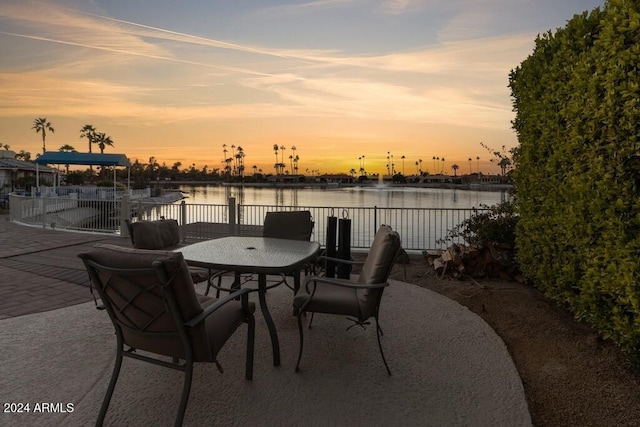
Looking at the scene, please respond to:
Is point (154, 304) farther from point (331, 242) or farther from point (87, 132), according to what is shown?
point (87, 132)

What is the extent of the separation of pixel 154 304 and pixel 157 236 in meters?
2.69

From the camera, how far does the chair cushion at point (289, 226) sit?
5.11 m

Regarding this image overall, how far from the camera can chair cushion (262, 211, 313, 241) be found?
5105mm

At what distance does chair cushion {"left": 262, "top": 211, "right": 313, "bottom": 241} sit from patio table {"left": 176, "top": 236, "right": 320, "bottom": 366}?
602 mm

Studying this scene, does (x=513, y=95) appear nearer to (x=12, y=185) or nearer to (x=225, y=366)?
(x=225, y=366)

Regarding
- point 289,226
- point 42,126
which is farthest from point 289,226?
point 42,126

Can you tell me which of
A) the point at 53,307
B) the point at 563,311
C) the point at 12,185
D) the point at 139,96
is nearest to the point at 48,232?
the point at 139,96

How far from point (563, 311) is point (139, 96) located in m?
13.1

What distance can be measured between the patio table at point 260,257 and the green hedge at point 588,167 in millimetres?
2367

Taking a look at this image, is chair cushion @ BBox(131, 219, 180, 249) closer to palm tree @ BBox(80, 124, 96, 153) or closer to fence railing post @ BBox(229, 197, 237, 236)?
fence railing post @ BBox(229, 197, 237, 236)

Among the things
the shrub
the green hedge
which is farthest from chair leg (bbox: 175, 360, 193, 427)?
the shrub

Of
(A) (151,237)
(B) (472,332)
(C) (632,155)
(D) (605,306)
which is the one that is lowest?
(B) (472,332)

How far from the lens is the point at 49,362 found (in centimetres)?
291

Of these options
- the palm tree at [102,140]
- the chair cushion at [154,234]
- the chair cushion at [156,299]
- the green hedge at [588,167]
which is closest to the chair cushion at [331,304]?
the chair cushion at [156,299]
